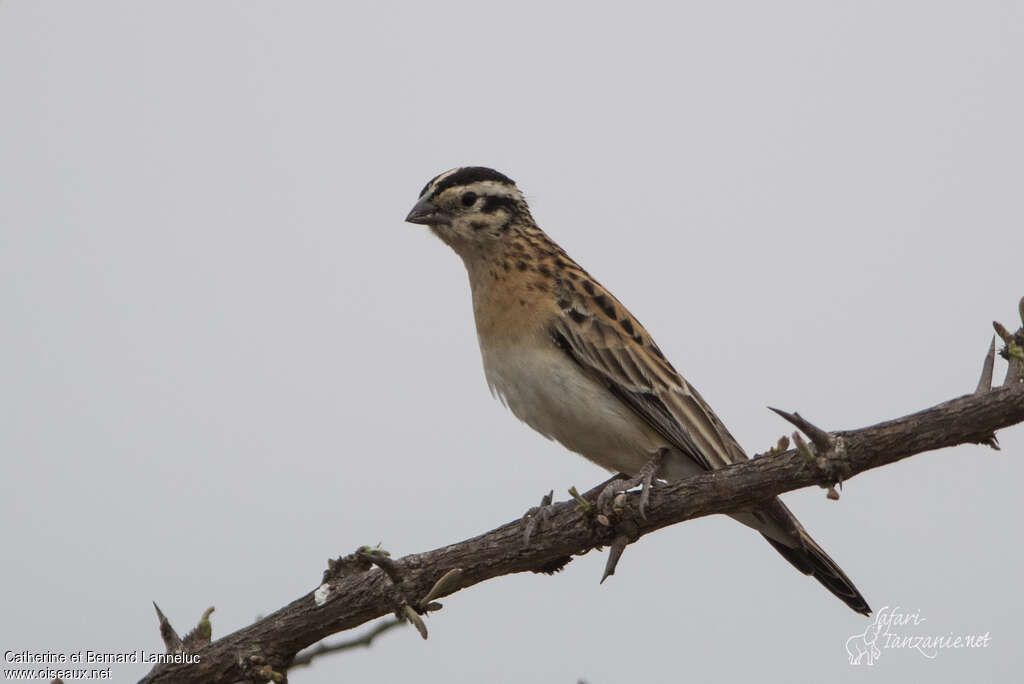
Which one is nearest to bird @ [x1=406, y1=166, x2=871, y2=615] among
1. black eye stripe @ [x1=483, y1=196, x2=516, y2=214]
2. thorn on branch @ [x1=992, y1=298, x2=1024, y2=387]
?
black eye stripe @ [x1=483, y1=196, x2=516, y2=214]

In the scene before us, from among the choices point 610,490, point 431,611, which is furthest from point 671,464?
point 431,611

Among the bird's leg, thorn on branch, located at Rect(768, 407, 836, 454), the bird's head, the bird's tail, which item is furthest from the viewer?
the bird's head

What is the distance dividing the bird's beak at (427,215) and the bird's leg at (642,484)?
3.06 m

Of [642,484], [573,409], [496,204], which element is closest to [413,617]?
[642,484]

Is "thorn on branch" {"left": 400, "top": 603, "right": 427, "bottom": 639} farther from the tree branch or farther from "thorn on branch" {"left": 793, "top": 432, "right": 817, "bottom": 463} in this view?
"thorn on branch" {"left": 793, "top": 432, "right": 817, "bottom": 463}

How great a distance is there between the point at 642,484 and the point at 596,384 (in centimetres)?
147

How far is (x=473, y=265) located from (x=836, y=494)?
5.62 m

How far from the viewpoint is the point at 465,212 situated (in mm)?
11109

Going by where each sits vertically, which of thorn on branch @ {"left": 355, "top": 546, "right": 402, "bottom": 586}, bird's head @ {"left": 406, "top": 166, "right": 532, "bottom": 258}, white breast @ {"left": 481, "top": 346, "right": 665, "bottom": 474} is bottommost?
thorn on branch @ {"left": 355, "top": 546, "right": 402, "bottom": 586}

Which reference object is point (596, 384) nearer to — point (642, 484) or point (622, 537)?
point (642, 484)

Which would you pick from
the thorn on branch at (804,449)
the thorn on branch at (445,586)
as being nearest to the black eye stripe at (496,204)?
the thorn on branch at (445,586)

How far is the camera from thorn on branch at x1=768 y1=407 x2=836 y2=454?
221 inches

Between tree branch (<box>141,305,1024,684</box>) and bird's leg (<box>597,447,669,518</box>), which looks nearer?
tree branch (<box>141,305,1024,684</box>)

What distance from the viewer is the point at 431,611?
7.26m
